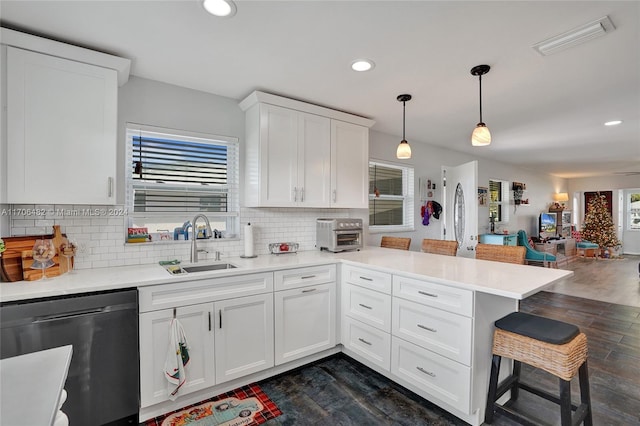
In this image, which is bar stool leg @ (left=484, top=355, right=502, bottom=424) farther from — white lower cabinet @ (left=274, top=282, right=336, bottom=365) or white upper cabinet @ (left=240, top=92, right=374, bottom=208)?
white upper cabinet @ (left=240, top=92, right=374, bottom=208)

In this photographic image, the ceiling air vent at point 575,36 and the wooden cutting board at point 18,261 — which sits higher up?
the ceiling air vent at point 575,36

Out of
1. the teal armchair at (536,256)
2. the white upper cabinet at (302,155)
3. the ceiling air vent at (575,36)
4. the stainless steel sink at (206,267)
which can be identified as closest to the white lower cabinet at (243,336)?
the stainless steel sink at (206,267)

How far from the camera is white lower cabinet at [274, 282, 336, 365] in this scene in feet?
7.97

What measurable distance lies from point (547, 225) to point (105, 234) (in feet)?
33.4

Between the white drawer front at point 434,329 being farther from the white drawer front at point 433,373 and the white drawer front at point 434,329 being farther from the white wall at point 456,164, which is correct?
the white wall at point 456,164

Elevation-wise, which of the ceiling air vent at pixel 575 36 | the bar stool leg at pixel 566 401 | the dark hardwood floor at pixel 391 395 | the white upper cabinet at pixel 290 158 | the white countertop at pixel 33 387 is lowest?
the dark hardwood floor at pixel 391 395

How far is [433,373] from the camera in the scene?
200 centimetres

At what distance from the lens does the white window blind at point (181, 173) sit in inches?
100

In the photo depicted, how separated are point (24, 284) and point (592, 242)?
40.9 feet

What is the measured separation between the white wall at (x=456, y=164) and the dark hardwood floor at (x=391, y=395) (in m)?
2.01

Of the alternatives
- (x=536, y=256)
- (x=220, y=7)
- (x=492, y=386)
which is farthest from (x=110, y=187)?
(x=536, y=256)

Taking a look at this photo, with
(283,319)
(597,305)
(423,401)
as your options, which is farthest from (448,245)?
(597,305)

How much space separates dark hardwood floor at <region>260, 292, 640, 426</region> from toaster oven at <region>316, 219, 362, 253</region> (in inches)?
Answer: 41.5

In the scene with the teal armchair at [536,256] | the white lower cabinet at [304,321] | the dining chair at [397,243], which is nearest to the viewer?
the white lower cabinet at [304,321]
